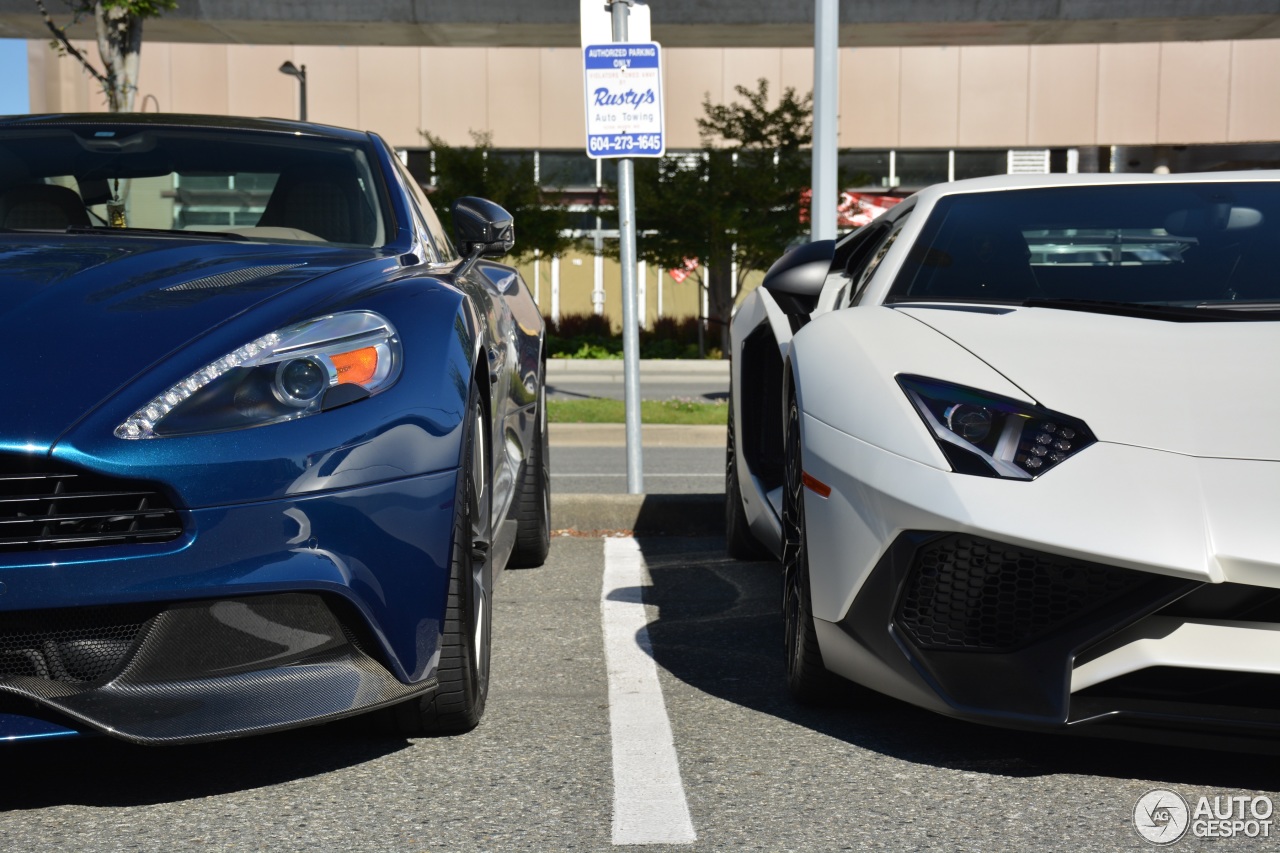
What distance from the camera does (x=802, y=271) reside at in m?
4.34

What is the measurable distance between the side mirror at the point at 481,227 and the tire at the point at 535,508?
97 cm

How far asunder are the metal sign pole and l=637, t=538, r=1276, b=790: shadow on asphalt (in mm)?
2071

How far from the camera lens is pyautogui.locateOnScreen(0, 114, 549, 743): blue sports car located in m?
2.63

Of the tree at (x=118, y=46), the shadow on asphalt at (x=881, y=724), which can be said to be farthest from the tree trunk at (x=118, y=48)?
the shadow on asphalt at (x=881, y=724)

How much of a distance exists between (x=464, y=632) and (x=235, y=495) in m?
0.64

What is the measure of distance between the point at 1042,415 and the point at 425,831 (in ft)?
4.56

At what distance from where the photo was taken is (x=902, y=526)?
9.57 feet

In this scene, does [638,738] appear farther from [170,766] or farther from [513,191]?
[513,191]

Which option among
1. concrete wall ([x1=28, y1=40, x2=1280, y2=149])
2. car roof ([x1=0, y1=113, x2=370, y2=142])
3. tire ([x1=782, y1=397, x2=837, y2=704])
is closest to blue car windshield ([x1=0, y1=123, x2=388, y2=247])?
car roof ([x1=0, y1=113, x2=370, y2=142])

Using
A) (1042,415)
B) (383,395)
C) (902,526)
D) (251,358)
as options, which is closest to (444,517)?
A: (383,395)

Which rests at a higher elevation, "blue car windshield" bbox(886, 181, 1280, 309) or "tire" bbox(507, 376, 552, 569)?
"blue car windshield" bbox(886, 181, 1280, 309)

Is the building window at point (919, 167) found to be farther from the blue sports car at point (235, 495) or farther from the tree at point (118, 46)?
the blue sports car at point (235, 495)

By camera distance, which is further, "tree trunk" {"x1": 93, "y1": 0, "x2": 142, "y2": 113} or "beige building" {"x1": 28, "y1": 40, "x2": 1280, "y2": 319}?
"beige building" {"x1": 28, "y1": 40, "x2": 1280, "y2": 319}

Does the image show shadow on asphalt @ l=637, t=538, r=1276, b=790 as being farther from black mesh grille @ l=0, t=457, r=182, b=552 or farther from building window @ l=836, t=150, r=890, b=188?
building window @ l=836, t=150, r=890, b=188
